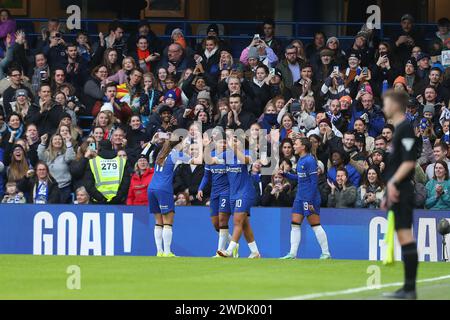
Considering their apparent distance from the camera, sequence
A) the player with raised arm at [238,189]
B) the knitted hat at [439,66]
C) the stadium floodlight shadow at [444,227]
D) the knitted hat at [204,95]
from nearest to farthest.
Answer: the player with raised arm at [238,189]
the stadium floodlight shadow at [444,227]
the knitted hat at [204,95]
the knitted hat at [439,66]

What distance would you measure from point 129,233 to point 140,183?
967 mm

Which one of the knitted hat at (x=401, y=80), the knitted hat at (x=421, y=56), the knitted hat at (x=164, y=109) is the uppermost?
the knitted hat at (x=421, y=56)

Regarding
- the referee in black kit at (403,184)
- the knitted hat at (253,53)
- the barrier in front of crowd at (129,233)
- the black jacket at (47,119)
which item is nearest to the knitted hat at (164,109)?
the black jacket at (47,119)

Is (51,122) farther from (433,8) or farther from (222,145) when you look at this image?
(433,8)

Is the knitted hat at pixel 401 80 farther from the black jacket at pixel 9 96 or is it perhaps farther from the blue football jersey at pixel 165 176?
the black jacket at pixel 9 96

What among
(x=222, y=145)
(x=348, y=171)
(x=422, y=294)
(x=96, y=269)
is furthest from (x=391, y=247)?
(x=348, y=171)

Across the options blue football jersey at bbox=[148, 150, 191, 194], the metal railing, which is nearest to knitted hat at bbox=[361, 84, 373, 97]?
A: the metal railing

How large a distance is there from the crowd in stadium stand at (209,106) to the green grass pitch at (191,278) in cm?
341

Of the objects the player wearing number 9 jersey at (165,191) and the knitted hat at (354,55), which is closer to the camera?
the player wearing number 9 jersey at (165,191)

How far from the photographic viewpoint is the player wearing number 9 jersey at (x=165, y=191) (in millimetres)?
21438

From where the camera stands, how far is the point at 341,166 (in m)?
23.1

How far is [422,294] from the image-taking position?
1394 cm

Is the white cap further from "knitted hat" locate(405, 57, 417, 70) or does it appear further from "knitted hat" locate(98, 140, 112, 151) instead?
"knitted hat" locate(405, 57, 417, 70)

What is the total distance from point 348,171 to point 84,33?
7.53 m
